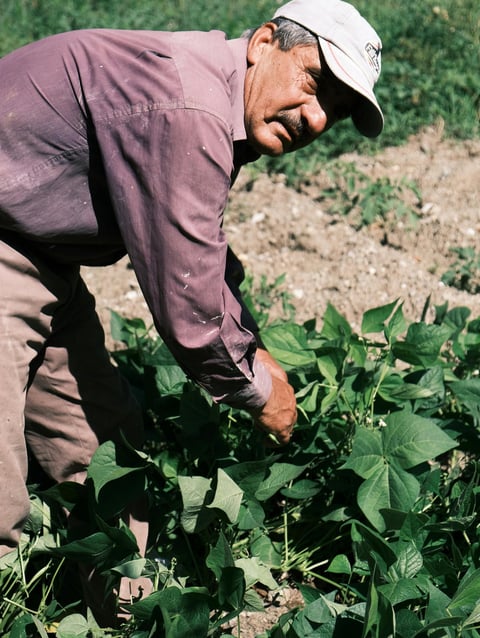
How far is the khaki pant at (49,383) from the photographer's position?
2064 mm

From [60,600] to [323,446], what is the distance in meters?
0.81

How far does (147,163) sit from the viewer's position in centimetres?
173

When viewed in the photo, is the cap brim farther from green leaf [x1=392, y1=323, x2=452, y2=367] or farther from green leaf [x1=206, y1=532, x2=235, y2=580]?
green leaf [x1=206, y1=532, x2=235, y2=580]

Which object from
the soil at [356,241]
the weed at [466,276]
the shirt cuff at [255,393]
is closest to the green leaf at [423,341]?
the shirt cuff at [255,393]

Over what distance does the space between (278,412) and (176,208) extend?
0.61 m

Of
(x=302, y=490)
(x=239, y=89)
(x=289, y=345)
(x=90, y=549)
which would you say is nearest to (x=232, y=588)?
(x=90, y=549)

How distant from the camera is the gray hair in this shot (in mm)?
1910

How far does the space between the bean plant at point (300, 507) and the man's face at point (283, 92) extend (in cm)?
64

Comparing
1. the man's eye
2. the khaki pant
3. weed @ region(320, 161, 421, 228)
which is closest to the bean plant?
the khaki pant

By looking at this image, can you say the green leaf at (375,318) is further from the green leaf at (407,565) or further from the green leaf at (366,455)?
the green leaf at (407,565)

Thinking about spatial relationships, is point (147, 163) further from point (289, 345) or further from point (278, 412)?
point (289, 345)

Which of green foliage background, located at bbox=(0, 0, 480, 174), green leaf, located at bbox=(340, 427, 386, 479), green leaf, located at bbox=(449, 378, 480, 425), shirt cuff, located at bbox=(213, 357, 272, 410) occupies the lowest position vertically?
green foliage background, located at bbox=(0, 0, 480, 174)

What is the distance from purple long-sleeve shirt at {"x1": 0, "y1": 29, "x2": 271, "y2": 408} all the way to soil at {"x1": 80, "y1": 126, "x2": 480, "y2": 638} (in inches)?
63.0

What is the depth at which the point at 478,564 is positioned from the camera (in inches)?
85.0
